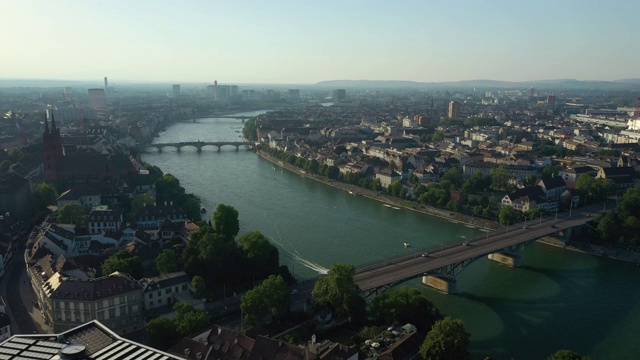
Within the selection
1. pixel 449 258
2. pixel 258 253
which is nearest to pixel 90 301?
pixel 258 253

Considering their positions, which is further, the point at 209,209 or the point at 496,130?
the point at 496,130

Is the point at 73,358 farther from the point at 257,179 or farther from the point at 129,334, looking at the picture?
the point at 257,179

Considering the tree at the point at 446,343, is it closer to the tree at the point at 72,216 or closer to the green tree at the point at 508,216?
the green tree at the point at 508,216

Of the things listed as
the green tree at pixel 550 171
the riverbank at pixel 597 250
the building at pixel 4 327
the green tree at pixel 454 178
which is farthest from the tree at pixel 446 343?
the green tree at pixel 550 171

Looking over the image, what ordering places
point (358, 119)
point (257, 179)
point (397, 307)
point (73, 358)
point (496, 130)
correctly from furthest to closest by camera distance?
point (358, 119), point (496, 130), point (257, 179), point (397, 307), point (73, 358)

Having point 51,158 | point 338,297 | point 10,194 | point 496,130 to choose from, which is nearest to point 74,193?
point 10,194

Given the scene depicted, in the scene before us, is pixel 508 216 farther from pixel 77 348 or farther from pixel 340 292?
pixel 77 348
